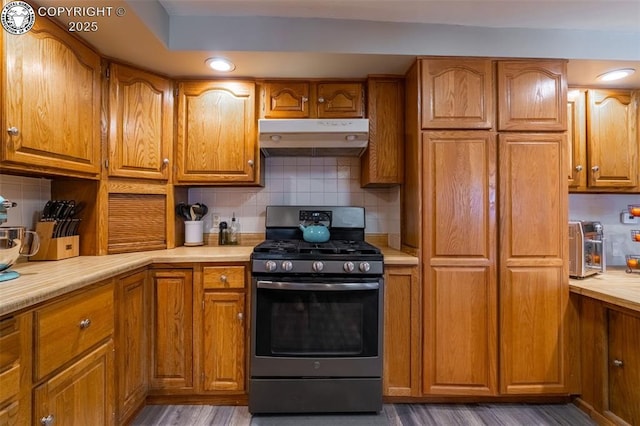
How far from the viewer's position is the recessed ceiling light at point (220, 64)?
1.93 meters

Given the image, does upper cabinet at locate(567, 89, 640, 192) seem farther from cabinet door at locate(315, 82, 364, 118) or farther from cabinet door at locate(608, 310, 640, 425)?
cabinet door at locate(315, 82, 364, 118)

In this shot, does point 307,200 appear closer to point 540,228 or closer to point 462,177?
point 462,177

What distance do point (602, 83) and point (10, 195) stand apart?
381cm

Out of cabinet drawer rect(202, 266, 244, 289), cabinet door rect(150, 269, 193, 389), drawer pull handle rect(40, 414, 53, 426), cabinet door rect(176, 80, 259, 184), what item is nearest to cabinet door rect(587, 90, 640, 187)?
cabinet door rect(176, 80, 259, 184)

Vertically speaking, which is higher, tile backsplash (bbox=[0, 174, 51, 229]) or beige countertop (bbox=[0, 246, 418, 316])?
tile backsplash (bbox=[0, 174, 51, 229])

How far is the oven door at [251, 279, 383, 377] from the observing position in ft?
5.81

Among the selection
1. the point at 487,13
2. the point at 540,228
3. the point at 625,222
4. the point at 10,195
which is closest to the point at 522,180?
the point at 540,228

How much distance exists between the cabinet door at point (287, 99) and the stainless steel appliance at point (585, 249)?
1917 mm

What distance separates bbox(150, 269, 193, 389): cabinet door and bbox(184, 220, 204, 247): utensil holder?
477mm

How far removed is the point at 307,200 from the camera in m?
2.51

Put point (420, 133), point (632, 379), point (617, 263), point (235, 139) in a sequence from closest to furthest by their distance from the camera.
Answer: point (632, 379) < point (420, 133) < point (235, 139) < point (617, 263)

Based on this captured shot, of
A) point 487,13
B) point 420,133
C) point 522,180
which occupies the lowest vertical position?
point 522,180

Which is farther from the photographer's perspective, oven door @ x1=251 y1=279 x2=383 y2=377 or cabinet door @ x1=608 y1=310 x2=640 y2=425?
oven door @ x1=251 y1=279 x2=383 y2=377

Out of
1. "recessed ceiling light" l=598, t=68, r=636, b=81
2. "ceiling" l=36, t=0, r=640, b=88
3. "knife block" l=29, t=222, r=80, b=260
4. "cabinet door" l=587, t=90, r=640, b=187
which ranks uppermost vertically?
"ceiling" l=36, t=0, r=640, b=88
